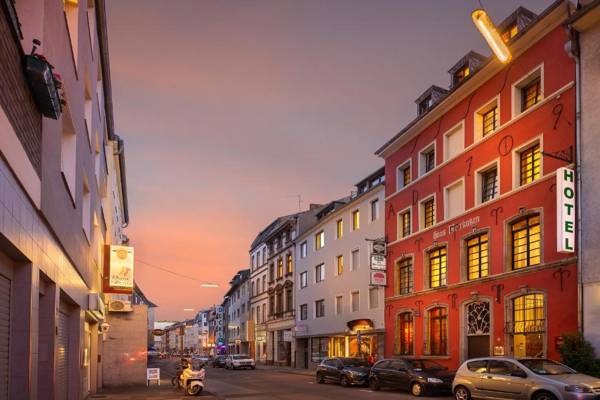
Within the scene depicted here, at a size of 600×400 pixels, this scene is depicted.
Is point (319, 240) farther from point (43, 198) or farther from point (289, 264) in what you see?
point (43, 198)

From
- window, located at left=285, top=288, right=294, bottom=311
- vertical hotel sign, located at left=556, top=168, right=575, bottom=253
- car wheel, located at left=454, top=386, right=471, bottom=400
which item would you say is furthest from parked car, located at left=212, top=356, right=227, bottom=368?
vertical hotel sign, located at left=556, top=168, right=575, bottom=253

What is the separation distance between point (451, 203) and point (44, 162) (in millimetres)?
22926

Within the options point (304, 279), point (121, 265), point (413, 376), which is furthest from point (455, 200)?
point (304, 279)

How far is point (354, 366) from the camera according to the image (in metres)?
29.7

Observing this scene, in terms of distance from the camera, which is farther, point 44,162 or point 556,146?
point 556,146

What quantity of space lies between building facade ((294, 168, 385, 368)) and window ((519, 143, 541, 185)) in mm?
12003

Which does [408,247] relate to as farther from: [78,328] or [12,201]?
[12,201]

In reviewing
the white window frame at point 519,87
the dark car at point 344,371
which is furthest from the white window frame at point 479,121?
the dark car at point 344,371

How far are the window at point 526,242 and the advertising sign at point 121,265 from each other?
593 inches

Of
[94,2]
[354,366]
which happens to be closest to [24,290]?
[94,2]

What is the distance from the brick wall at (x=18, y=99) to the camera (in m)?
6.56

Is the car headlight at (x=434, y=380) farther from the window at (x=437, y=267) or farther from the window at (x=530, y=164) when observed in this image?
the window at (x=530, y=164)

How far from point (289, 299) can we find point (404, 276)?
80.5 feet

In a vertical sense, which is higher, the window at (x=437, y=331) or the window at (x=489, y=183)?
the window at (x=489, y=183)
